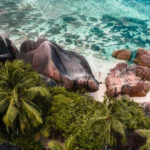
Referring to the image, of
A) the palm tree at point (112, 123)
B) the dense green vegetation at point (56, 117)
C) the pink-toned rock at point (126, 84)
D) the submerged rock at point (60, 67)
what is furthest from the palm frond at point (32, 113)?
the pink-toned rock at point (126, 84)

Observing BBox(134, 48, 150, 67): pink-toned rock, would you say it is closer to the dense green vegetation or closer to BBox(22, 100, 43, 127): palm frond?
→ the dense green vegetation

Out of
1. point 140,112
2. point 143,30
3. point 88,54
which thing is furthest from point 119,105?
point 143,30

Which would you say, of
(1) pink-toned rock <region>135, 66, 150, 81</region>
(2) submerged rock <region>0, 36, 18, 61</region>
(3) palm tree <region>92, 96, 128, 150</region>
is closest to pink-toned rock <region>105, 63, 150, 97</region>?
(1) pink-toned rock <region>135, 66, 150, 81</region>

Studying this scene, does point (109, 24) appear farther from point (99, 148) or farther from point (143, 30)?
point (99, 148)

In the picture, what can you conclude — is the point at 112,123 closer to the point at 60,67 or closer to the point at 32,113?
the point at 32,113

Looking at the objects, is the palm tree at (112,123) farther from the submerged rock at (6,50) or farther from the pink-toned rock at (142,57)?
the pink-toned rock at (142,57)

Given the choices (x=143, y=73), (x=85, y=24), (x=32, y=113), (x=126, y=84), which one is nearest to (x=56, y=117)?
(x=32, y=113)
